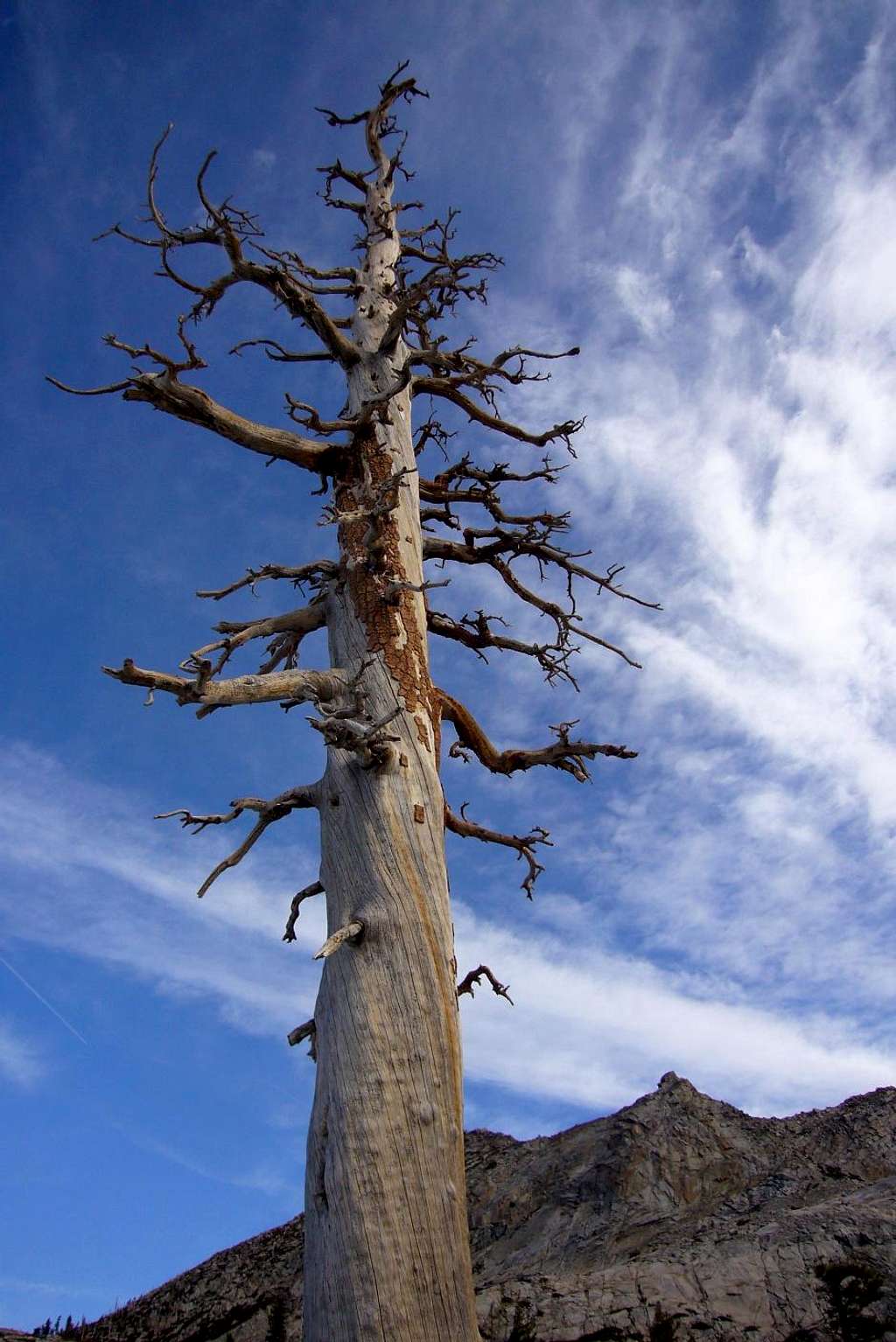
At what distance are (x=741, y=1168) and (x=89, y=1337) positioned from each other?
4.33 m

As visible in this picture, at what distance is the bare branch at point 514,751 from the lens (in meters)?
6.31

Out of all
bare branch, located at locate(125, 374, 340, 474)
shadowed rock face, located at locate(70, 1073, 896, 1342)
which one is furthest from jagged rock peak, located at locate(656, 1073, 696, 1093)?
bare branch, located at locate(125, 374, 340, 474)

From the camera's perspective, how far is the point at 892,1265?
438cm

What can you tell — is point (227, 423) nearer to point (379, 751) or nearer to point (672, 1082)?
point (379, 751)

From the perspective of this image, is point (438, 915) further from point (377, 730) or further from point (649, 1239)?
point (649, 1239)

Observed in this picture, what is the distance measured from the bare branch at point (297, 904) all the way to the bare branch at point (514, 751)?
1531mm

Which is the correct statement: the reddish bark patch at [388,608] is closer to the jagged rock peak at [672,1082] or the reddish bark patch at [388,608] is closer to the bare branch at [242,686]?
the bare branch at [242,686]

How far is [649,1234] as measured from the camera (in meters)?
5.66

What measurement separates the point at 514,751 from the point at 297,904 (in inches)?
77.0

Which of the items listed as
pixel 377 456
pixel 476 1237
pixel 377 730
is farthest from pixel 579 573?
pixel 476 1237

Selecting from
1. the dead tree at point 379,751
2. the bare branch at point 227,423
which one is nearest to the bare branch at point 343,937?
the dead tree at point 379,751

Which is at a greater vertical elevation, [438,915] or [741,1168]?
[438,915]

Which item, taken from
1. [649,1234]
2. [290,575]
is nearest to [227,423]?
[290,575]

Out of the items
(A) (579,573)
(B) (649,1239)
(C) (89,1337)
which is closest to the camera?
(B) (649,1239)
